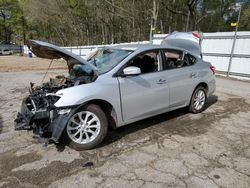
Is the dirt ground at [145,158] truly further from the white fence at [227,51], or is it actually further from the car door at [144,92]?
the white fence at [227,51]

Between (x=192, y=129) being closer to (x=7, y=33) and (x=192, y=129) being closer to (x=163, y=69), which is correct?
(x=163, y=69)

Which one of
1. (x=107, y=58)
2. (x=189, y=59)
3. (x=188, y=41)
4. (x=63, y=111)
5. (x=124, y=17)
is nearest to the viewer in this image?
(x=63, y=111)

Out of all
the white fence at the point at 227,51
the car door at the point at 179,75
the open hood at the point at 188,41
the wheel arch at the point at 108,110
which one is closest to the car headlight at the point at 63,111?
the wheel arch at the point at 108,110

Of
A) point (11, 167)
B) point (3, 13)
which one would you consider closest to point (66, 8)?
point (3, 13)

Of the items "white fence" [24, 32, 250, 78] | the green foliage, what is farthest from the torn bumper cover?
the green foliage

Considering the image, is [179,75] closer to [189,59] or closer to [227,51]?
[189,59]

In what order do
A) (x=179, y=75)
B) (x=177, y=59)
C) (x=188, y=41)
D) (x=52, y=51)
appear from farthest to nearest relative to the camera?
(x=188, y=41) → (x=177, y=59) → (x=179, y=75) → (x=52, y=51)

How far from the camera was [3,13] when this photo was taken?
4594 cm

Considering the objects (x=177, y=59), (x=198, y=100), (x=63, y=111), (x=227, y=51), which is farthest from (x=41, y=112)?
(x=227, y=51)

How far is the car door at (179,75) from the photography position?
4154 millimetres

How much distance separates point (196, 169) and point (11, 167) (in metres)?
2.45

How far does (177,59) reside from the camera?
4.54 meters

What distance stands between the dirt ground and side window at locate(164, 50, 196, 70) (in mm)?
1170

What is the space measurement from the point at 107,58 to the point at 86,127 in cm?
141
